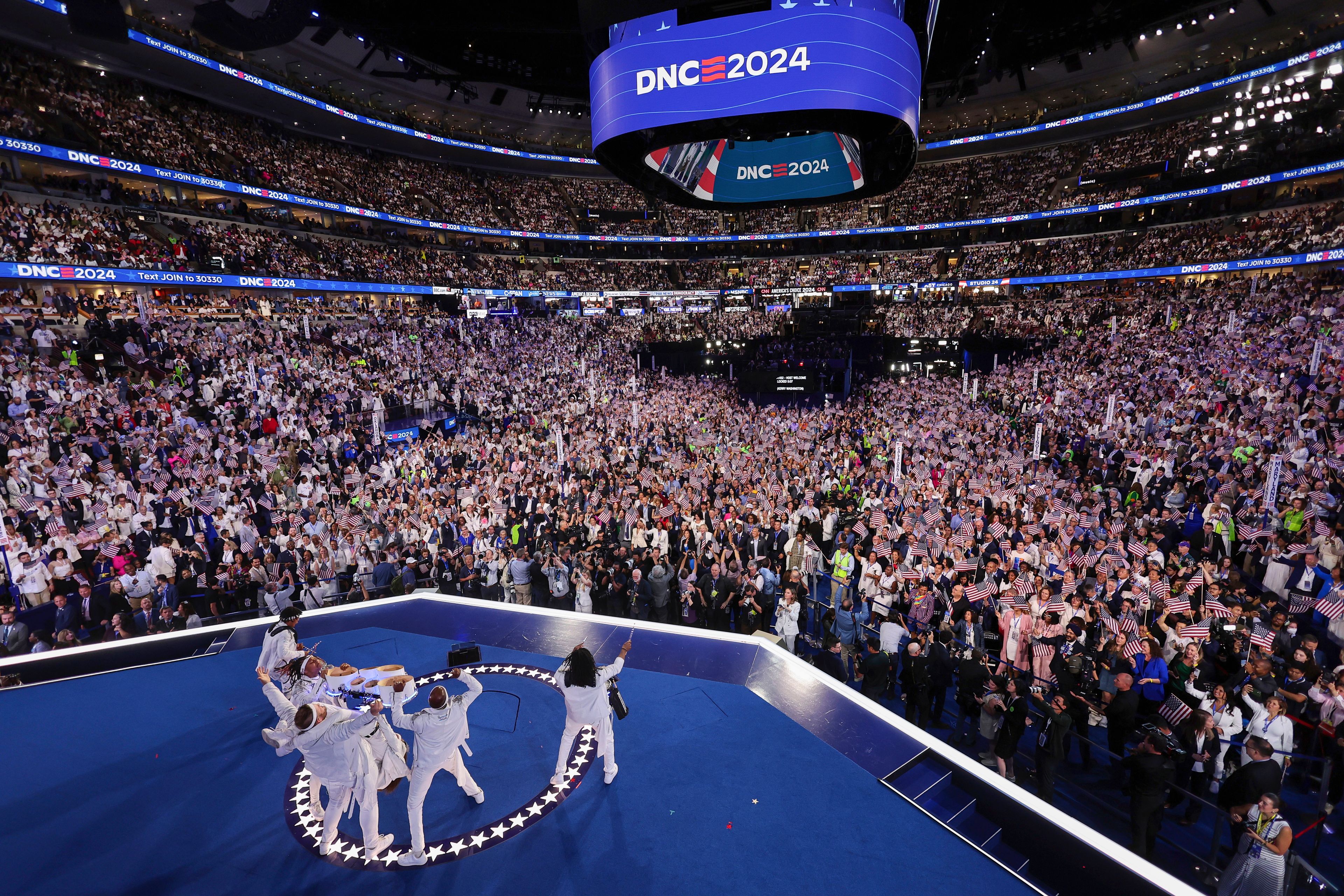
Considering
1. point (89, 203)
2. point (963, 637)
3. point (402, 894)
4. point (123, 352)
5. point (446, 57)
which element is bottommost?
point (402, 894)

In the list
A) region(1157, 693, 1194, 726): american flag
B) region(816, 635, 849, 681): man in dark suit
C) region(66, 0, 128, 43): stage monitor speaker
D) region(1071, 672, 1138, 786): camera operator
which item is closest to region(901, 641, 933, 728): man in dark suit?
region(816, 635, 849, 681): man in dark suit

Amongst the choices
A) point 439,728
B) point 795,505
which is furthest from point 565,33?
point 439,728

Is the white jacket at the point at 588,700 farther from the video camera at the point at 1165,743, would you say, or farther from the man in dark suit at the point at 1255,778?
the man in dark suit at the point at 1255,778

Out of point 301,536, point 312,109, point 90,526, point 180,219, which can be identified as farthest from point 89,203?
point 301,536

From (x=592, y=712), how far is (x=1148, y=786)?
5.10 metres

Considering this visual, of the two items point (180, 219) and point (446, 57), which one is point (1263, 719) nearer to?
point (180, 219)

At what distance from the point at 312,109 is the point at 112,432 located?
99.8ft

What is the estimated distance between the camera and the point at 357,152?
43.7m

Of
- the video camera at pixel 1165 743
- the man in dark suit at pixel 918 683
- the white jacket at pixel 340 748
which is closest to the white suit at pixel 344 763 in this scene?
the white jacket at pixel 340 748

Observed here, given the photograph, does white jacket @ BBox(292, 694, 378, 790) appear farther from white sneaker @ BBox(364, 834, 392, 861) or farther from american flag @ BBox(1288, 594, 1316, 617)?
american flag @ BBox(1288, 594, 1316, 617)

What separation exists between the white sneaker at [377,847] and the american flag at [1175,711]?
7.84m

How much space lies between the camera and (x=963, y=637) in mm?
8477

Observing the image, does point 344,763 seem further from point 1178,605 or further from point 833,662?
point 1178,605

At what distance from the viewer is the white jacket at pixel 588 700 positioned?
18.1ft
